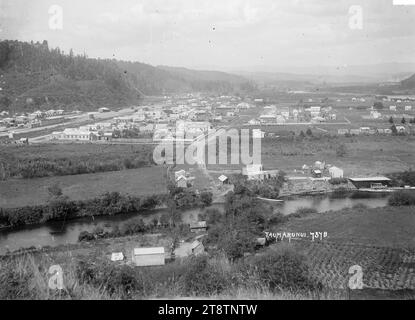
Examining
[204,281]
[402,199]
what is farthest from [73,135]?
[204,281]

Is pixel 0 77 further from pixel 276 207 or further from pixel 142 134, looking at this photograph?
pixel 276 207

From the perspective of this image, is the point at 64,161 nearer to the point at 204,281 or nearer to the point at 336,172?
the point at 336,172

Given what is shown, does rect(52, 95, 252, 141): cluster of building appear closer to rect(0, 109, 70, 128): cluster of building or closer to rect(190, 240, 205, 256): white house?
rect(0, 109, 70, 128): cluster of building

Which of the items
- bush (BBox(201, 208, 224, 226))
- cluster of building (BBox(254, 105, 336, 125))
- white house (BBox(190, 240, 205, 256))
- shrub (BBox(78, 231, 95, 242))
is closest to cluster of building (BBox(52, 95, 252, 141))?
cluster of building (BBox(254, 105, 336, 125))

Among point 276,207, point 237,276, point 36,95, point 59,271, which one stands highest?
point 36,95

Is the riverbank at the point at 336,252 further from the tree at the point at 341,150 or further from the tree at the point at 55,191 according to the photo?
the tree at the point at 341,150

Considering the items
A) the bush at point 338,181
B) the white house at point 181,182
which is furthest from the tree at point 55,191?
the bush at point 338,181
